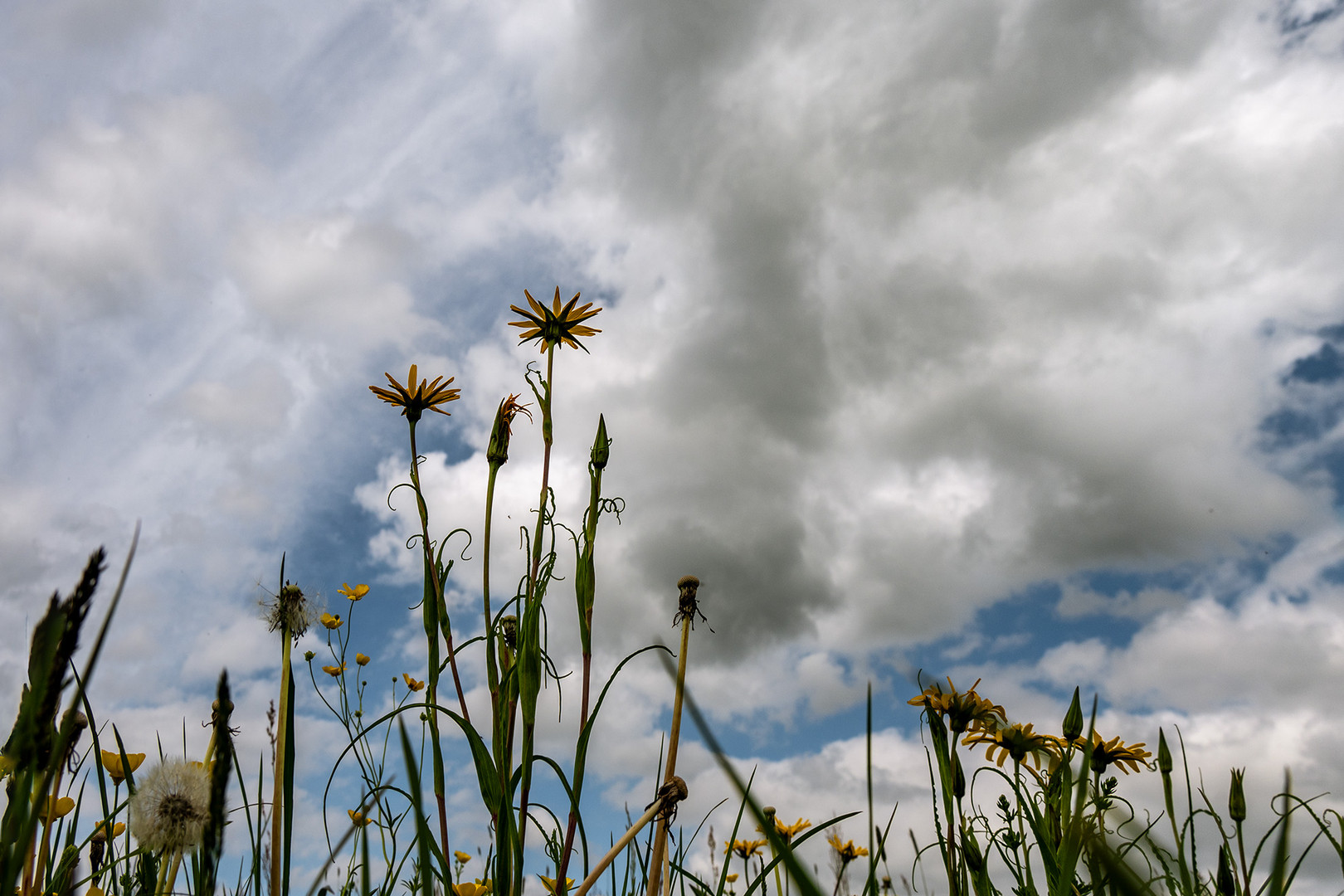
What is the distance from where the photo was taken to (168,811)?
1472mm

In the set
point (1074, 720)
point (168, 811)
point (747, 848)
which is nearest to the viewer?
point (168, 811)

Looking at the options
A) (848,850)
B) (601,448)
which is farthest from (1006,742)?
(848,850)

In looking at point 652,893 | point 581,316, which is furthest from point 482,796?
point 581,316

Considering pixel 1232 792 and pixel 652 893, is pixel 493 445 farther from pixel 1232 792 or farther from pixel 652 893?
pixel 1232 792

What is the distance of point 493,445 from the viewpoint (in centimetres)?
266

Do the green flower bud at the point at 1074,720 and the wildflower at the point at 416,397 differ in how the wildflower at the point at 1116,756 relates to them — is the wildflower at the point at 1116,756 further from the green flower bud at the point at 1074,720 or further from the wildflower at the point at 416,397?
the wildflower at the point at 416,397

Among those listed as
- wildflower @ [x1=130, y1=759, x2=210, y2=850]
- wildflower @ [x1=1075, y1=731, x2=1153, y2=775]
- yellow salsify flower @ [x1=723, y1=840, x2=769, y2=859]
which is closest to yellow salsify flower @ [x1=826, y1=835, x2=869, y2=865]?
yellow salsify flower @ [x1=723, y1=840, x2=769, y2=859]

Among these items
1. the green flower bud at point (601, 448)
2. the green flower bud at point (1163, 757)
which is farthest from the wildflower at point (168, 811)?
the green flower bud at point (1163, 757)

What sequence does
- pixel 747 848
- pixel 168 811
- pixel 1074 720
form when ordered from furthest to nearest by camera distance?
pixel 747 848 < pixel 1074 720 < pixel 168 811

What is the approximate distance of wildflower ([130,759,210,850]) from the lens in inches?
56.9

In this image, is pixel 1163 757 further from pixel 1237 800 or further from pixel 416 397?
pixel 416 397

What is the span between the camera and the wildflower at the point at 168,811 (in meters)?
1.45

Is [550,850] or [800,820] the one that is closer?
[550,850]

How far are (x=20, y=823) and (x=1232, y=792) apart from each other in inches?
134
